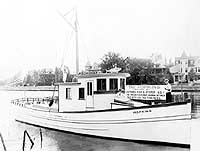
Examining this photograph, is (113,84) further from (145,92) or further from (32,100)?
(32,100)

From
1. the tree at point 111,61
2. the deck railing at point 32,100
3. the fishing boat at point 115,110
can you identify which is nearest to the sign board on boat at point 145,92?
the fishing boat at point 115,110

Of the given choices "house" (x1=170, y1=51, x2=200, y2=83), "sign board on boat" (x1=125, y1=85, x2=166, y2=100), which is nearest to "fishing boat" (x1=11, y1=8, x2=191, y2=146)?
"sign board on boat" (x1=125, y1=85, x2=166, y2=100)

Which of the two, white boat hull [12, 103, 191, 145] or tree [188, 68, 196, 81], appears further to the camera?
tree [188, 68, 196, 81]

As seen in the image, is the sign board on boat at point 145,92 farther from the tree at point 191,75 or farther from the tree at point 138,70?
the tree at point 191,75

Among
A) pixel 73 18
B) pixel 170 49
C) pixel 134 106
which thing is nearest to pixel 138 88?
pixel 134 106

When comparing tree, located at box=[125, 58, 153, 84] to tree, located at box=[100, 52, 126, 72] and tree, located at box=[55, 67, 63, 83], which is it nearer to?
tree, located at box=[100, 52, 126, 72]

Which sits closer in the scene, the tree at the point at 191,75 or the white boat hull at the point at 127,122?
the white boat hull at the point at 127,122
